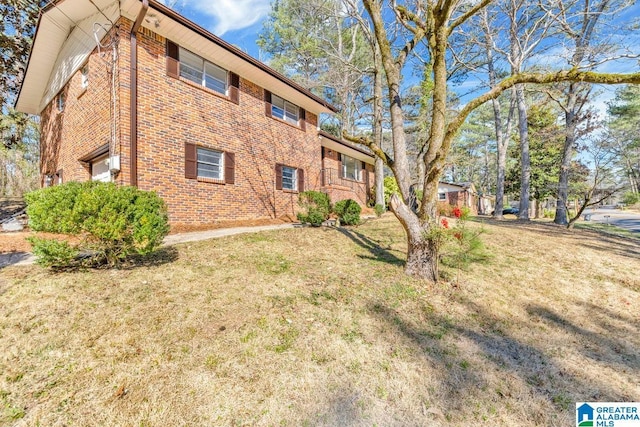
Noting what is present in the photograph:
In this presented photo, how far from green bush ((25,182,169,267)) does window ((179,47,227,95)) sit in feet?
19.7

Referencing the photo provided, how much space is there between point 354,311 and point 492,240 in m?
5.95

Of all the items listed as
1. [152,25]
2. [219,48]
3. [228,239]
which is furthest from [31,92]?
[228,239]

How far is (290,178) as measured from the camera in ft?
41.0

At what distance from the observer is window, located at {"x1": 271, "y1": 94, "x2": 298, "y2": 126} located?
38.5ft

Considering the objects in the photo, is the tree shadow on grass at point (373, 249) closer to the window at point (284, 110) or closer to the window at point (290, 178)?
the window at point (290, 178)

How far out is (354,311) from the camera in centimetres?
365

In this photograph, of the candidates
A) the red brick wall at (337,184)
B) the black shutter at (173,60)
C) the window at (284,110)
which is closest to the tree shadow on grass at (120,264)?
the black shutter at (173,60)

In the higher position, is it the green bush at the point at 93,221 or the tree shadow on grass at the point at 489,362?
the green bush at the point at 93,221

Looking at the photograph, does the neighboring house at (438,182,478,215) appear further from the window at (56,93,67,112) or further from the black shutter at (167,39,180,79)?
the window at (56,93,67,112)

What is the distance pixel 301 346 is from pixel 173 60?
28.9 ft

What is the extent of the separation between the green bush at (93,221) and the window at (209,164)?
4.25 metres

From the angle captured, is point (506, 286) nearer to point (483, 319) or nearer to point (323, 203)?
point (483, 319)

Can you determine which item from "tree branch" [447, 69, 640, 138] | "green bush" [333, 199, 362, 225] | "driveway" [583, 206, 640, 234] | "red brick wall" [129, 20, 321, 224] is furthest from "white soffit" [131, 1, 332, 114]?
"driveway" [583, 206, 640, 234]

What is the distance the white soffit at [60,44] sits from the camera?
7922 mm
